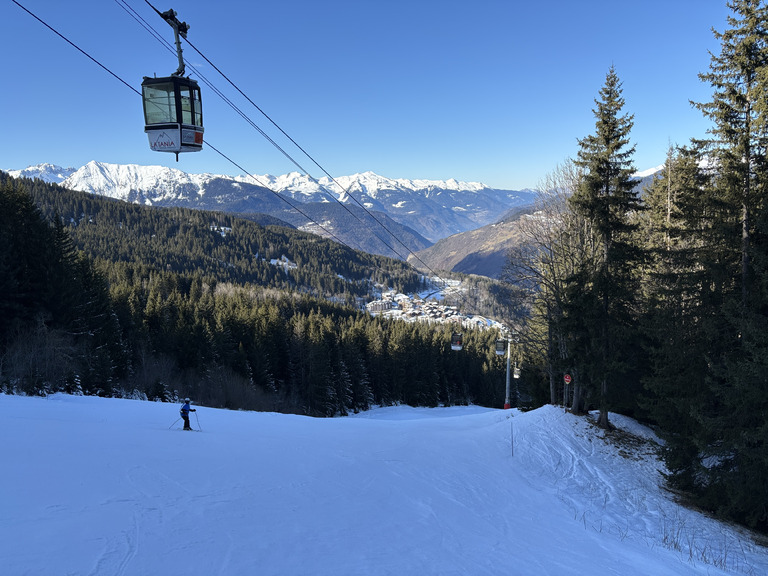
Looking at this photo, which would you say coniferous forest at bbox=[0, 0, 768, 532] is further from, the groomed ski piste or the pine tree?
the groomed ski piste

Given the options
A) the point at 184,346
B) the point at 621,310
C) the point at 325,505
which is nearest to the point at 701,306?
the point at 621,310

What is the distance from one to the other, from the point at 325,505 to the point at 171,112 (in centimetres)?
1119

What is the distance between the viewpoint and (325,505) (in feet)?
28.4

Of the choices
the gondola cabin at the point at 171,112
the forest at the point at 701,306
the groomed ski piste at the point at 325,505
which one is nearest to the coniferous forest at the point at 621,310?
the forest at the point at 701,306

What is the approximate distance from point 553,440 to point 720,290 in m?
8.11

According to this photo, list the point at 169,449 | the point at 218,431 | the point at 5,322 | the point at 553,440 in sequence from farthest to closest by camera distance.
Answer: the point at 5,322, the point at 553,440, the point at 218,431, the point at 169,449

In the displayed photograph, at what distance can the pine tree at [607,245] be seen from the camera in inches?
654

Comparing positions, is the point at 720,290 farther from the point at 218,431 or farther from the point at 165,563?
the point at 218,431

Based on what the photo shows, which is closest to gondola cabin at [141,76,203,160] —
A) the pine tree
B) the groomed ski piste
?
the groomed ski piste

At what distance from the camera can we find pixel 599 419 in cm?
1803

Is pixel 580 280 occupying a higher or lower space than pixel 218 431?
higher

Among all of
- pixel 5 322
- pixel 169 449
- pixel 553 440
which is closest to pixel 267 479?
pixel 169 449

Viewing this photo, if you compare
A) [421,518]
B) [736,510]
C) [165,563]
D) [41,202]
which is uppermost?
[41,202]

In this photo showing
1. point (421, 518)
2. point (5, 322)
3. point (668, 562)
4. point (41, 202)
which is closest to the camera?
point (668, 562)
